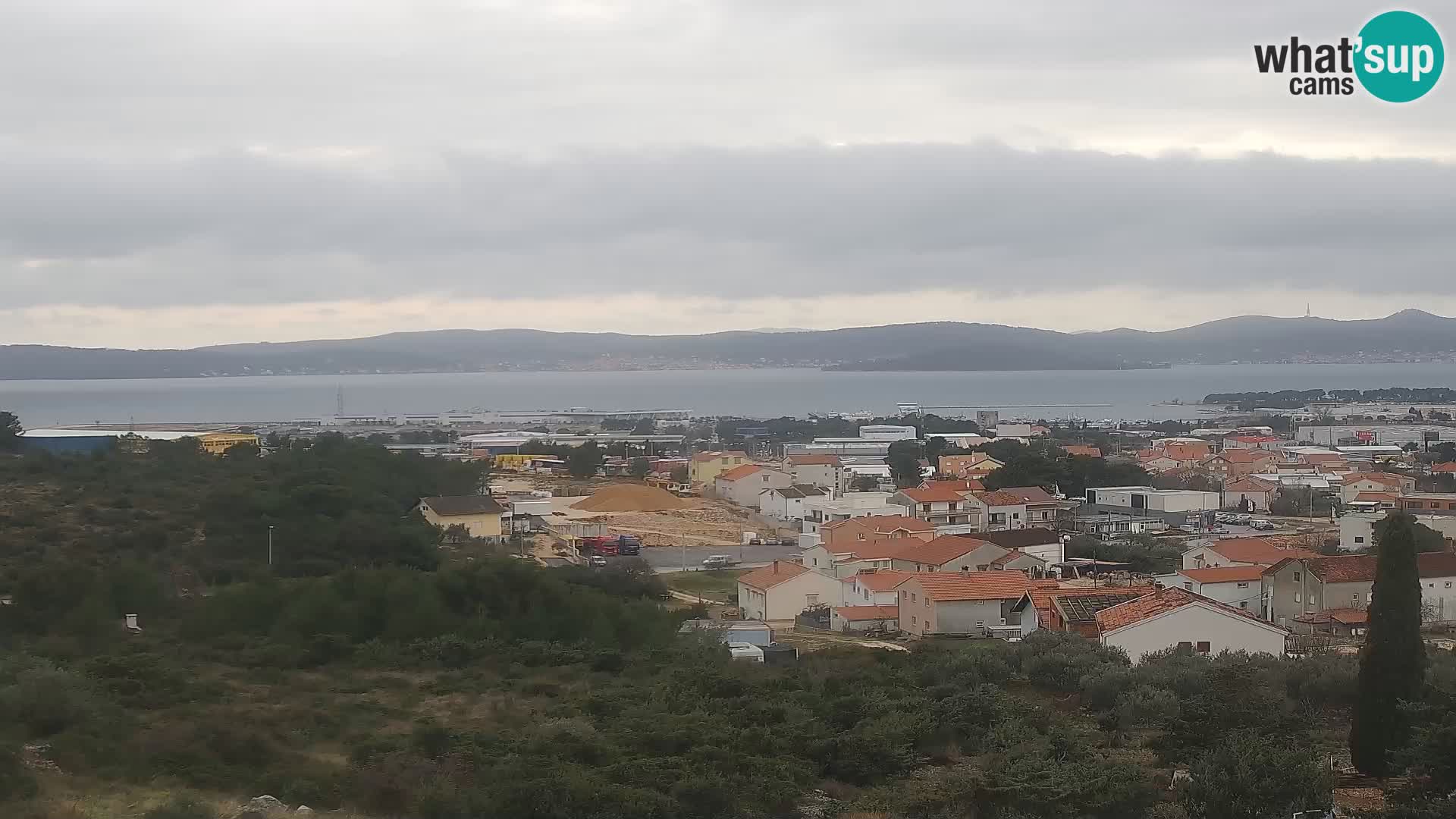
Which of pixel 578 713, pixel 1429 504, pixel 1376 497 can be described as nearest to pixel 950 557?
pixel 1429 504

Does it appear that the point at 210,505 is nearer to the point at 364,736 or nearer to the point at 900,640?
the point at 900,640

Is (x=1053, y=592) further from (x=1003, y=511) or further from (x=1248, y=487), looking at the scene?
(x=1248, y=487)

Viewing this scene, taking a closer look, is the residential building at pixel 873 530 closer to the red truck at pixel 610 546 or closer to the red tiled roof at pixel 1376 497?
the red truck at pixel 610 546

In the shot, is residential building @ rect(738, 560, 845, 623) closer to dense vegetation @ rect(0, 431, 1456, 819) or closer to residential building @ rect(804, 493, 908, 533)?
dense vegetation @ rect(0, 431, 1456, 819)

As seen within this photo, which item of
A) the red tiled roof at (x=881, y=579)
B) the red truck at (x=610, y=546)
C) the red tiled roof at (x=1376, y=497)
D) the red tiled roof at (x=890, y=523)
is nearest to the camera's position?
the red tiled roof at (x=881, y=579)

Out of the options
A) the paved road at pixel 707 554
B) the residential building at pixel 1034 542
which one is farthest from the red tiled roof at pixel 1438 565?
the paved road at pixel 707 554

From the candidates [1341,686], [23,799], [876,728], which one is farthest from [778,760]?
[1341,686]
